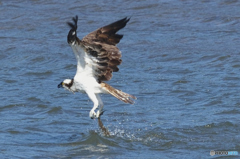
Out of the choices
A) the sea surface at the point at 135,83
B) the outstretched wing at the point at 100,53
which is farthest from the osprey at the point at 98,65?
the sea surface at the point at 135,83

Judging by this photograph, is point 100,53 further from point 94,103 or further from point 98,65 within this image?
point 94,103

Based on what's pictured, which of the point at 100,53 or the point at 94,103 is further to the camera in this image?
the point at 94,103

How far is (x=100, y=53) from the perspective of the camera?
7.92 meters

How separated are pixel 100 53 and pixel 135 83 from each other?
334cm

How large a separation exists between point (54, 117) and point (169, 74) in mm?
3039

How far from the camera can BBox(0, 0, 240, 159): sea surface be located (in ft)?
26.9

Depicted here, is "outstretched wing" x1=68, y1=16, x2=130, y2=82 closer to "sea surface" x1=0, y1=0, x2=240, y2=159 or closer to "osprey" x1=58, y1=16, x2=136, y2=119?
"osprey" x1=58, y1=16, x2=136, y2=119

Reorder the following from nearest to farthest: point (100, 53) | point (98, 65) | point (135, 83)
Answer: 1. point (100, 53)
2. point (98, 65)
3. point (135, 83)

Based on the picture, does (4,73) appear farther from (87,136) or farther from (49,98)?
(87,136)

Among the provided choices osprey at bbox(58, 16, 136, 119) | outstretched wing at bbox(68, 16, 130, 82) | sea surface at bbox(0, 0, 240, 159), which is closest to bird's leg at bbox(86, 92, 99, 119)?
osprey at bbox(58, 16, 136, 119)

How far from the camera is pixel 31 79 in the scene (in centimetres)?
1172

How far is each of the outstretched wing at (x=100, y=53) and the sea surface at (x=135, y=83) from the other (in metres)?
1.03

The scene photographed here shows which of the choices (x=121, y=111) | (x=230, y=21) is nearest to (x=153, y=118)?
(x=121, y=111)

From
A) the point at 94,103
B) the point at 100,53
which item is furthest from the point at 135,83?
the point at 100,53
